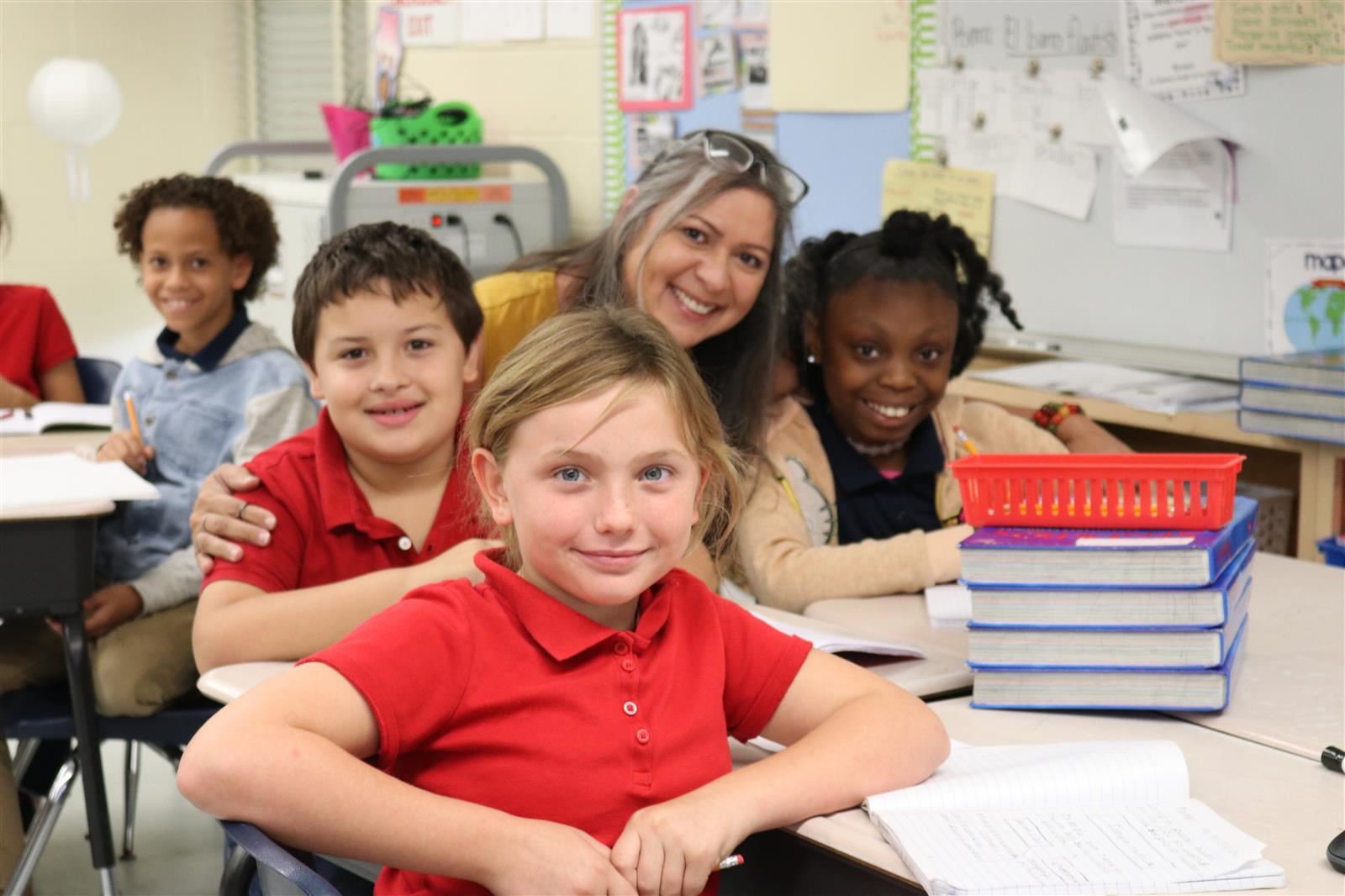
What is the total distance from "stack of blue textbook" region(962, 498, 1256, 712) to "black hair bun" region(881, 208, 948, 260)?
0.76 meters

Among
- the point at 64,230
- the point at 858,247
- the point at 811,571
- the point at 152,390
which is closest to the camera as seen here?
the point at 811,571

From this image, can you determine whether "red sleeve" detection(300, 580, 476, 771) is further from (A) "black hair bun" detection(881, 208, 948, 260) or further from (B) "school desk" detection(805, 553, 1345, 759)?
(A) "black hair bun" detection(881, 208, 948, 260)

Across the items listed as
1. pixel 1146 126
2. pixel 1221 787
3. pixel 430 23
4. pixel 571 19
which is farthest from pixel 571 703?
pixel 430 23

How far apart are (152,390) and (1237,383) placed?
196 centimetres

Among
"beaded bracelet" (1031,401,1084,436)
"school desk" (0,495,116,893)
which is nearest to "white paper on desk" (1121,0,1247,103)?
"beaded bracelet" (1031,401,1084,436)

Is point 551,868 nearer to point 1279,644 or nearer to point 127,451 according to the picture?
point 1279,644

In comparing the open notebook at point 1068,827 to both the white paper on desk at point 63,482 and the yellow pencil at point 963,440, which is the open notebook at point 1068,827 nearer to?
the yellow pencil at point 963,440

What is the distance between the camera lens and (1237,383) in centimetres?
271

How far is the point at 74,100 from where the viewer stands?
17.0 ft

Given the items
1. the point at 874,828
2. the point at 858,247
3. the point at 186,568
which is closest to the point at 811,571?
the point at 858,247

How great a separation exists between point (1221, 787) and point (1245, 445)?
4.68ft

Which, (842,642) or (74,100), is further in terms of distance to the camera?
(74,100)

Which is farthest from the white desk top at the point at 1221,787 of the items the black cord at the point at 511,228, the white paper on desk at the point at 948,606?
the black cord at the point at 511,228

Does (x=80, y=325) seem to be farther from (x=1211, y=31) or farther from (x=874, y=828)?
(x=874, y=828)
